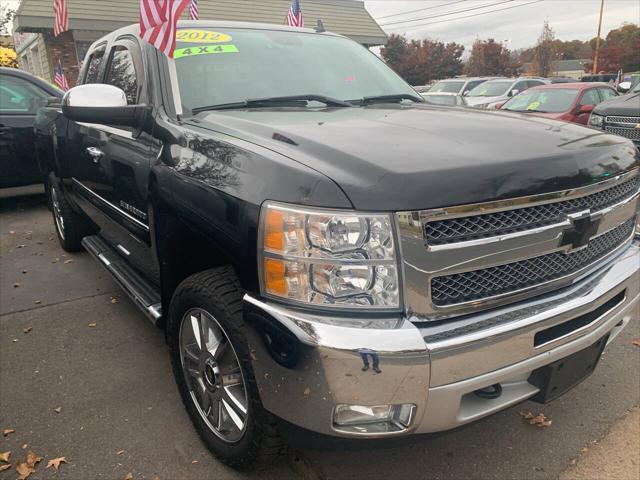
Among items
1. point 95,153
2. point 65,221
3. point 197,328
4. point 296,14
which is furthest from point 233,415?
point 296,14

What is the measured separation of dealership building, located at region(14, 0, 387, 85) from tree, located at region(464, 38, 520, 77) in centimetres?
3325

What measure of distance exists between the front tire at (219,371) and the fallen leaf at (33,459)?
667 mm

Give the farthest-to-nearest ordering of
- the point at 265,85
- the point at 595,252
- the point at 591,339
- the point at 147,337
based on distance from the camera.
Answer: the point at 147,337 < the point at 265,85 < the point at 595,252 < the point at 591,339

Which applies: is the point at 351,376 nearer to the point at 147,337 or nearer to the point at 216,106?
the point at 216,106

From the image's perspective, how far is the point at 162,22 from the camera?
257 cm

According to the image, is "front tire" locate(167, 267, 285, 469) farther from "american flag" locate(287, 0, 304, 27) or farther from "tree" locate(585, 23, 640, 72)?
"tree" locate(585, 23, 640, 72)

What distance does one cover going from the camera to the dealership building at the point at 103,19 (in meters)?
15.8

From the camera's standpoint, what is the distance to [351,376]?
1.60 metres

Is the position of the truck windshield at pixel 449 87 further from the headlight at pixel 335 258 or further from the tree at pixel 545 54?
the tree at pixel 545 54

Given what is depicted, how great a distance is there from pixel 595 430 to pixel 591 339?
797mm

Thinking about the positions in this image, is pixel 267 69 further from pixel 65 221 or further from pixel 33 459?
pixel 65 221

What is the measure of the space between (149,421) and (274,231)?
1.49m

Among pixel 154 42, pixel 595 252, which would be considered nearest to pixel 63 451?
pixel 154 42

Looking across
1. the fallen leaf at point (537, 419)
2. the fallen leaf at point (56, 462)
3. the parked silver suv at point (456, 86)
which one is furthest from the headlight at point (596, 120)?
the parked silver suv at point (456, 86)
